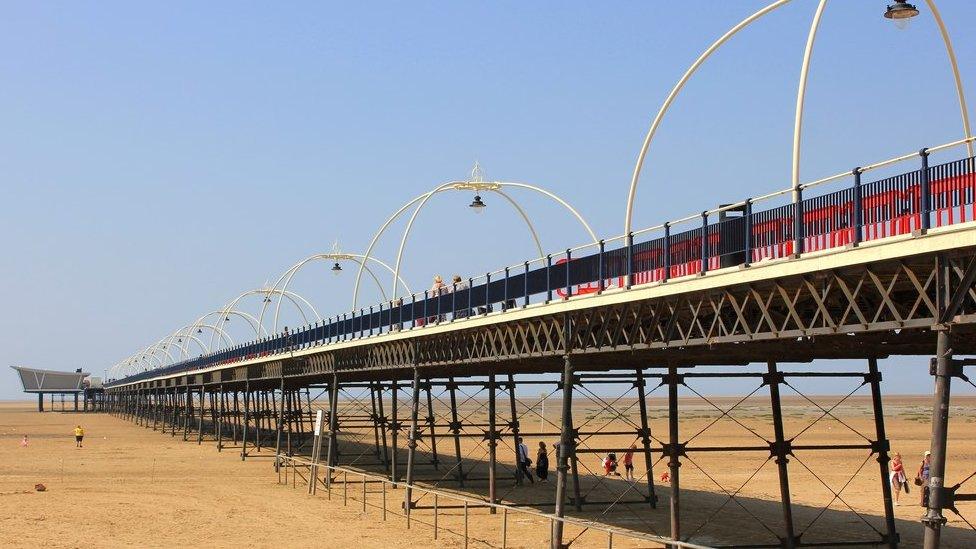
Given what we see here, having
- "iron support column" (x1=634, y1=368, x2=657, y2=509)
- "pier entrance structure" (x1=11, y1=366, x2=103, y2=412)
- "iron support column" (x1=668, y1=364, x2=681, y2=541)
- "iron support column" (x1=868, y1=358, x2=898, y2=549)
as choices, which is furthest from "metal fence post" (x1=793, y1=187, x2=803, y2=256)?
"pier entrance structure" (x1=11, y1=366, x2=103, y2=412)

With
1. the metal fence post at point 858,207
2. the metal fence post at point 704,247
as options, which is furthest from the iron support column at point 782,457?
the metal fence post at point 858,207

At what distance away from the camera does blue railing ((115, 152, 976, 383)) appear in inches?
615

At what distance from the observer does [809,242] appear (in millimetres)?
18172

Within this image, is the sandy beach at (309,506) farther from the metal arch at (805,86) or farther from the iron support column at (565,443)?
the metal arch at (805,86)

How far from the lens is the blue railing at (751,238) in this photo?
15.6m

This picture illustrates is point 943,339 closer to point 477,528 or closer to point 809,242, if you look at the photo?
point 809,242

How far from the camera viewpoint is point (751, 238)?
65.2 feet

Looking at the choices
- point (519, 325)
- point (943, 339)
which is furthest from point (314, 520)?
point (943, 339)

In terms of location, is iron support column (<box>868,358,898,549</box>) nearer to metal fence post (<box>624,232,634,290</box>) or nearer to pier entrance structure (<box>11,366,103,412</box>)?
metal fence post (<box>624,232,634,290</box>)

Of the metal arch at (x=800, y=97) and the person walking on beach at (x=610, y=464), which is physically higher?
the metal arch at (x=800, y=97)

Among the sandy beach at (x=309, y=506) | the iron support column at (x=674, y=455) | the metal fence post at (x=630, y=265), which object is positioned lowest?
the sandy beach at (x=309, y=506)

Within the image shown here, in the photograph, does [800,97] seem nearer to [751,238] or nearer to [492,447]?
[751,238]

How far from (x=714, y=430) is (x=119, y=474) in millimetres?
57081

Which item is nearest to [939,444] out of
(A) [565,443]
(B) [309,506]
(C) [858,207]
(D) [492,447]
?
(C) [858,207]
